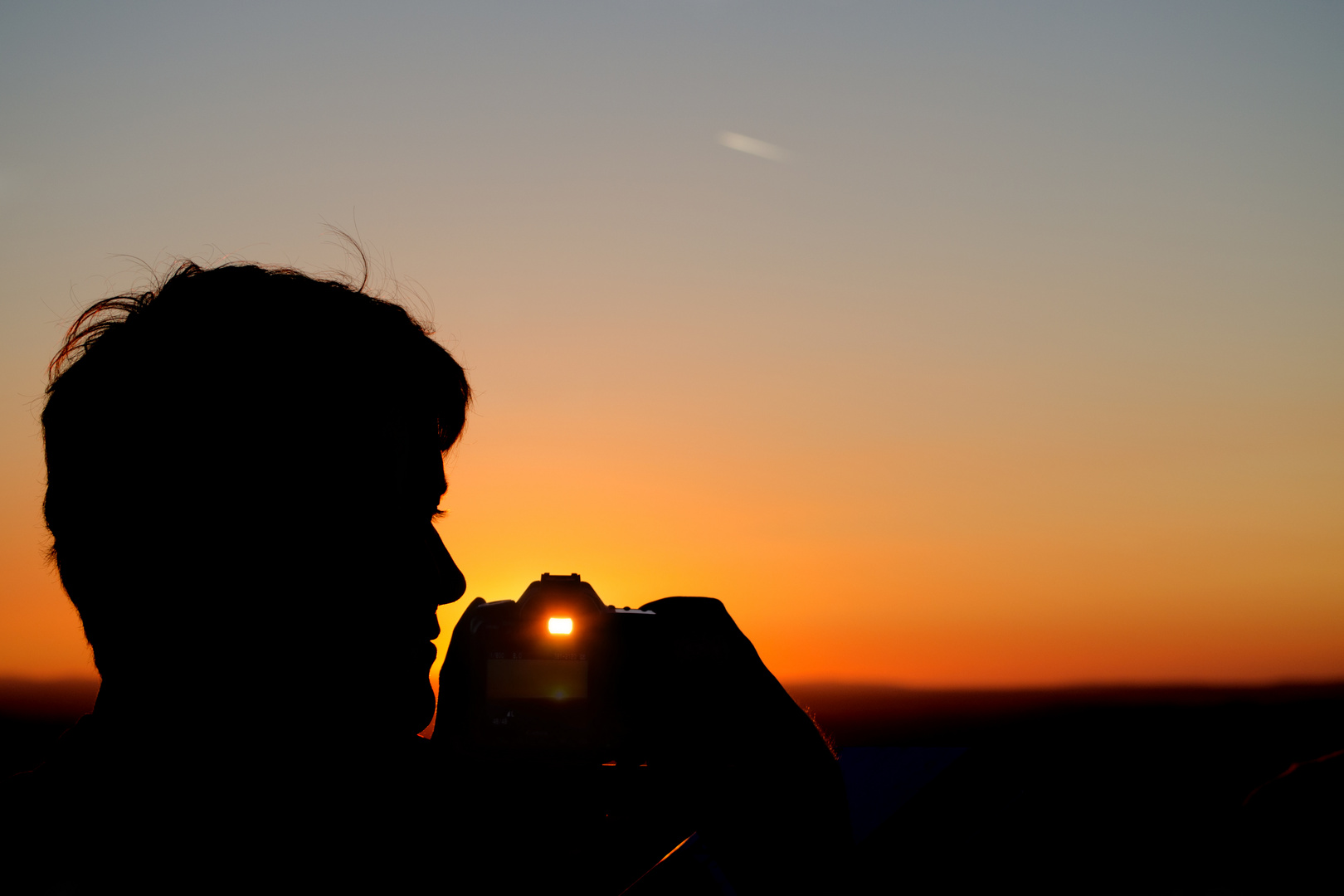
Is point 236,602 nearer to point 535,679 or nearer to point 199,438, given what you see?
point 199,438

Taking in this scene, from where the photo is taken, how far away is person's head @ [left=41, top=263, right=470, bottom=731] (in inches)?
63.4

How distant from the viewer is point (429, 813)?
1825 millimetres

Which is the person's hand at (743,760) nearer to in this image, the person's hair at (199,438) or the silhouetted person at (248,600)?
the silhouetted person at (248,600)

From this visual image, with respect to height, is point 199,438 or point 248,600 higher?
point 199,438

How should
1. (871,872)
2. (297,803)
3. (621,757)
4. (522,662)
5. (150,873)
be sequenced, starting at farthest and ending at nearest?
(522,662)
(621,757)
(871,872)
(297,803)
(150,873)

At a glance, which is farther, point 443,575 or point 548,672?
point 548,672

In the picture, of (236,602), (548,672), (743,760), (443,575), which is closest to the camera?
(236,602)

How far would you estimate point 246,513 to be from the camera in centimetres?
165

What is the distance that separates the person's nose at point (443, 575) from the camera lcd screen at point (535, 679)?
115 cm

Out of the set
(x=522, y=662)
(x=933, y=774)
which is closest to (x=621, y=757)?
(x=522, y=662)

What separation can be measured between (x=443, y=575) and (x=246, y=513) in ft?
1.38

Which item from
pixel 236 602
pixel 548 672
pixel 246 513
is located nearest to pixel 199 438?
pixel 246 513

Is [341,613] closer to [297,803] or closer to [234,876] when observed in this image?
[297,803]

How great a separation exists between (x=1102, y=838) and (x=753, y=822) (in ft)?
2.63
